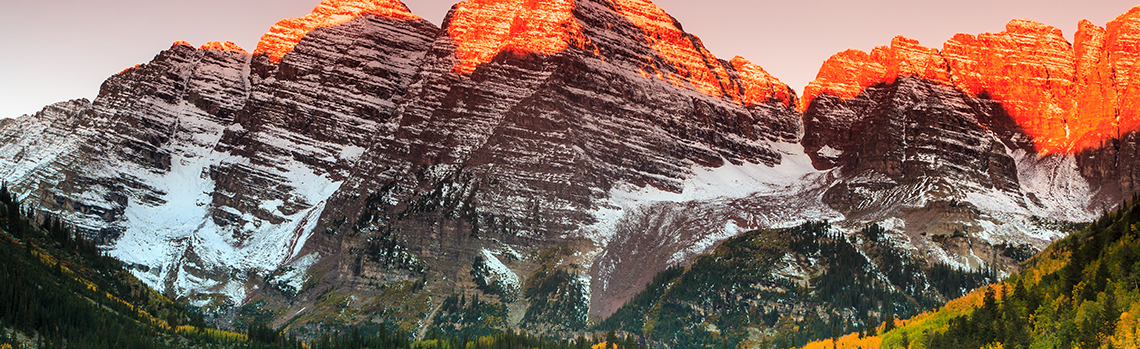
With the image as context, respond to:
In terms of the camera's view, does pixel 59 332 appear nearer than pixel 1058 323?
No

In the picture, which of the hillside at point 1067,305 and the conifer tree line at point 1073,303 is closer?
the hillside at point 1067,305

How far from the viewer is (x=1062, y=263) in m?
127

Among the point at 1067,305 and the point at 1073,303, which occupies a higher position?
the point at 1073,303

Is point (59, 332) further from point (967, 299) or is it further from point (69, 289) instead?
point (967, 299)

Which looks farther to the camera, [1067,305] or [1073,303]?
[1067,305]

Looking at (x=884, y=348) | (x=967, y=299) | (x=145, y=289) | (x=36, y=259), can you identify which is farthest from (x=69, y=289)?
(x=967, y=299)

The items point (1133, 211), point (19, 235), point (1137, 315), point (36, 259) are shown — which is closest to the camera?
point (1137, 315)

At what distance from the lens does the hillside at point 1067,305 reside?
9950 centimetres

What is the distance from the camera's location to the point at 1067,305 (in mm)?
109812

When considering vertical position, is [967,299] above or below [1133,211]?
below

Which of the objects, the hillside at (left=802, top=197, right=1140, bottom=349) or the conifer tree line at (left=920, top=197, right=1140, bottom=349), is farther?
the conifer tree line at (left=920, top=197, right=1140, bottom=349)

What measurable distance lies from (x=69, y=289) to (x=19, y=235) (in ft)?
87.8

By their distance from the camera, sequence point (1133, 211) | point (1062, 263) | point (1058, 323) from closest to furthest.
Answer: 1. point (1058, 323)
2. point (1133, 211)
3. point (1062, 263)

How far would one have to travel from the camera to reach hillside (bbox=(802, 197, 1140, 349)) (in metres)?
99.5
